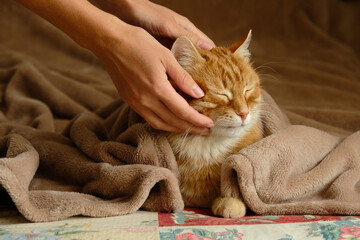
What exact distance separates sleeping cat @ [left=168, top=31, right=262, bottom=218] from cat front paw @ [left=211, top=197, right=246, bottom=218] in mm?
15

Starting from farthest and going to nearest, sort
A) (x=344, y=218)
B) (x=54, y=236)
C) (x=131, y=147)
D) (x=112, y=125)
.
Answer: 1. (x=112, y=125)
2. (x=131, y=147)
3. (x=344, y=218)
4. (x=54, y=236)

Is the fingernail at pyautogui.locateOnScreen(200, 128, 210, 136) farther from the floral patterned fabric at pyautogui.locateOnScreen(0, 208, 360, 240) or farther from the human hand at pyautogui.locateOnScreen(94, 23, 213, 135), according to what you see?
the floral patterned fabric at pyautogui.locateOnScreen(0, 208, 360, 240)

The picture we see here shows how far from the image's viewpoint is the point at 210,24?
291 centimetres

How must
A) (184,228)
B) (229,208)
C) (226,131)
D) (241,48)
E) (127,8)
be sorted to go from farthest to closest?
(127,8) → (241,48) → (226,131) → (229,208) → (184,228)

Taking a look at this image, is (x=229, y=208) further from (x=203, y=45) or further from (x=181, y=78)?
(x=203, y=45)

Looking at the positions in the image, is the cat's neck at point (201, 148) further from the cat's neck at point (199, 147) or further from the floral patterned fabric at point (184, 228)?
the floral patterned fabric at point (184, 228)

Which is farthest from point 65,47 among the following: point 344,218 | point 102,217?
point 344,218

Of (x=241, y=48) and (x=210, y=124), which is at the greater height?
(x=241, y=48)

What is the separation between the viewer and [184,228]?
1044mm

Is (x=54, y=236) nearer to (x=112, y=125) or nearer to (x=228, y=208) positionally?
(x=228, y=208)

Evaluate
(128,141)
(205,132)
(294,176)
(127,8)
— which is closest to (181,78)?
(205,132)

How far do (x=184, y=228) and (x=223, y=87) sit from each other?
42 centimetres

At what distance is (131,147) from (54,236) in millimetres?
373

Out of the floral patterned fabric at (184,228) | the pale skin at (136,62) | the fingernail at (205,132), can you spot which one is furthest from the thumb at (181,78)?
the floral patterned fabric at (184,228)
